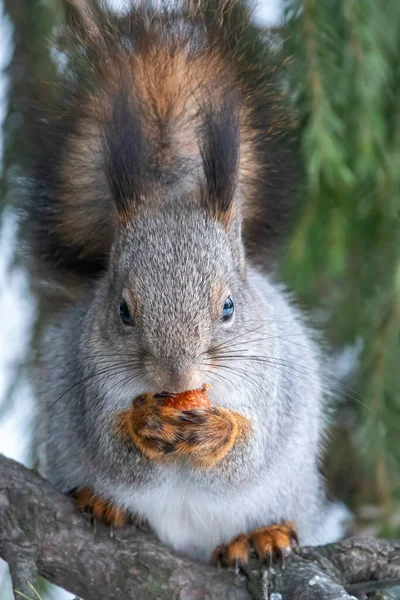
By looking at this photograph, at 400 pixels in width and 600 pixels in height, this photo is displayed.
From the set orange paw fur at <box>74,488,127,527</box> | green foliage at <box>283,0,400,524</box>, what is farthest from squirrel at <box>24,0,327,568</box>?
green foliage at <box>283,0,400,524</box>

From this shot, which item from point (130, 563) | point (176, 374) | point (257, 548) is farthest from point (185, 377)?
point (257, 548)

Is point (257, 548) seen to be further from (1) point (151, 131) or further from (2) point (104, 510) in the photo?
(1) point (151, 131)

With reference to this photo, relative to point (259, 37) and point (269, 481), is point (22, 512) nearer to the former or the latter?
point (269, 481)

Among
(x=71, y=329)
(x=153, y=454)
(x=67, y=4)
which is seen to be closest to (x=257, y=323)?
(x=153, y=454)

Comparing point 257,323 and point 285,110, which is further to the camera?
point 285,110

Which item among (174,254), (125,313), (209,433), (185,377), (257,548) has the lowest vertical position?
(257,548)

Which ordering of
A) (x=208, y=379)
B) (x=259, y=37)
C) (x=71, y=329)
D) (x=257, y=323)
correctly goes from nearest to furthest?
(x=208, y=379), (x=257, y=323), (x=259, y=37), (x=71, y=329)

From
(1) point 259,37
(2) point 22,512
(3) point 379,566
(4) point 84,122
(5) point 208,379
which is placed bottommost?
(3) point 379,566
